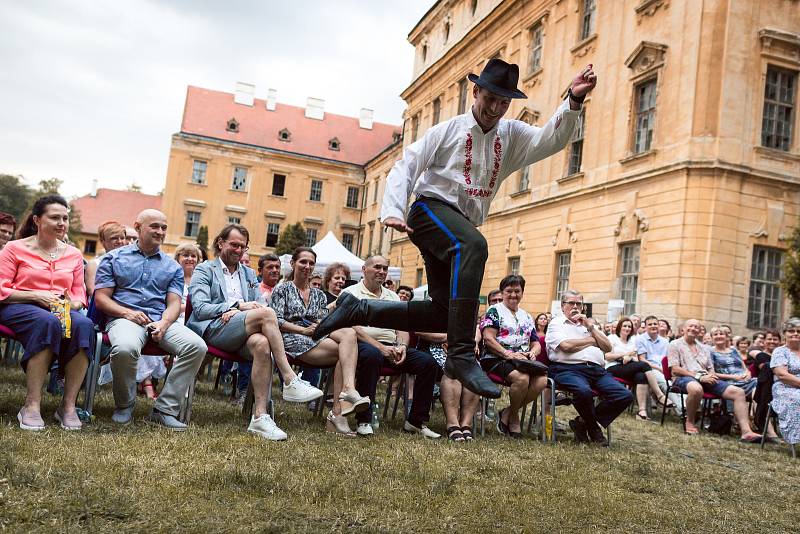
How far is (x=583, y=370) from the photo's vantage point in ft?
26.5

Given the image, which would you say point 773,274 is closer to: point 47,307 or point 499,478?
point 499,478

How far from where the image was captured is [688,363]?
10.2 meters

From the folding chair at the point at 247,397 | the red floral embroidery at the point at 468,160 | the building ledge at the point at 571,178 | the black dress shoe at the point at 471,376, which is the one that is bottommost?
the folding chair at the point at 247,397

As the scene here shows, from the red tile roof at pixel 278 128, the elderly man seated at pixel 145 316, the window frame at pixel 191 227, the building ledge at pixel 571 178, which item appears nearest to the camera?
the elderly man seated at pixel 145 316

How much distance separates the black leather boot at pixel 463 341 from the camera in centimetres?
451

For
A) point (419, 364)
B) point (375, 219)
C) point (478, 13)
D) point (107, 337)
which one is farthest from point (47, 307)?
point (375, 219)

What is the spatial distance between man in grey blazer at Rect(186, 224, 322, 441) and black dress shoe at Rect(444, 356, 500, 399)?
5.96 ft

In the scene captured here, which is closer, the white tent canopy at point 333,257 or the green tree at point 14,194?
the white tent canopy at point 333,257

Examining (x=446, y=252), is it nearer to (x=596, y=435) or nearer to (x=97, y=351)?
(x=97, y=351)

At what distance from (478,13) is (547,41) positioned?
688 centimetres

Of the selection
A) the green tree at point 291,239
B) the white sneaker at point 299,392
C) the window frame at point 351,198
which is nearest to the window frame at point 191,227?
the green tree at point 291,239

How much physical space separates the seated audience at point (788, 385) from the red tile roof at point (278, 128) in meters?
49.7

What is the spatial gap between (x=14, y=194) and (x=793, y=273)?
226 ft

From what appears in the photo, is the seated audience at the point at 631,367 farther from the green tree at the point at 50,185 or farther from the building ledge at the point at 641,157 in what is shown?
the green tree at the point at 50,185
